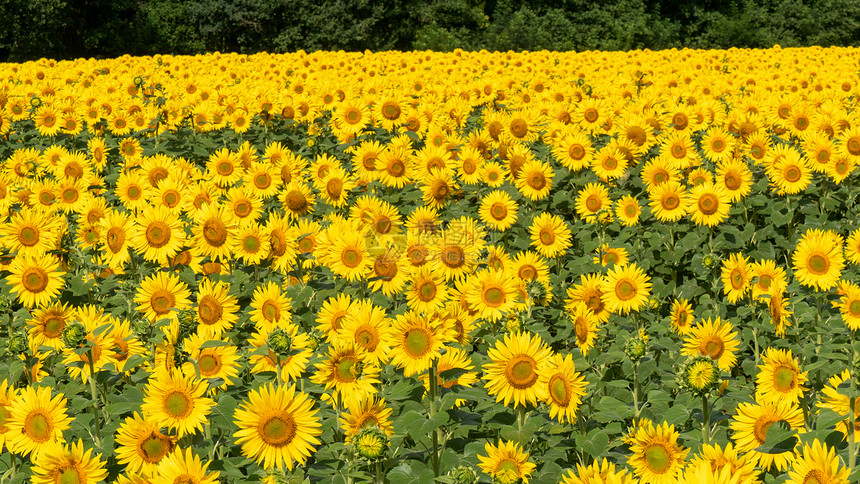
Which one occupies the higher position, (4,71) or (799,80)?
(4,71)

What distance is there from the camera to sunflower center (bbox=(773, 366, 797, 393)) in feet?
10.9

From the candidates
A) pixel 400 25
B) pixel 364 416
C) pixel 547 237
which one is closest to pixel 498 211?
pixel 547 237

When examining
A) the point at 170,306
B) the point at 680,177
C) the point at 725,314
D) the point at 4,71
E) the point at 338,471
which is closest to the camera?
the point at 338,471

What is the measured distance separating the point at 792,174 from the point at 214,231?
5.25 m

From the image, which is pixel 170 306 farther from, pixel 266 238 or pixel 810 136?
pixel 810 136

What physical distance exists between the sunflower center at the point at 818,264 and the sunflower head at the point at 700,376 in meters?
2.84

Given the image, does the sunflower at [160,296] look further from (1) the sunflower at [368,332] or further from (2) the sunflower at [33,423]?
(1) the sunflower at [368,332]

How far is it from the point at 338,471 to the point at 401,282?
1.59 m

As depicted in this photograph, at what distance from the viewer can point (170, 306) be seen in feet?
13.4

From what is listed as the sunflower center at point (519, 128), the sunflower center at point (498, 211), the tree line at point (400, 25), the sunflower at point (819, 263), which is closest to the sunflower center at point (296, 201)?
the sunflower center at point (498, 211)

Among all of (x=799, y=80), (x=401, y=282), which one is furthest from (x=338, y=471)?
(x=799, y=80)

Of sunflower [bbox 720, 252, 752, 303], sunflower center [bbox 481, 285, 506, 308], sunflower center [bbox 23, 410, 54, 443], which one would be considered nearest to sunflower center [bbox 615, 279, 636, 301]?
sunflower [bbox 720, 252, 752, 303]

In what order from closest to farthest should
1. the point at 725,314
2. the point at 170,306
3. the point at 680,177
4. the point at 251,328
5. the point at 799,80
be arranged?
the point at 170,306, the point at 251,328, the point at 725,314, the point at 680,177, the point at 799,80

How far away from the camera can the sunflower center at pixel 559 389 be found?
2.98m
